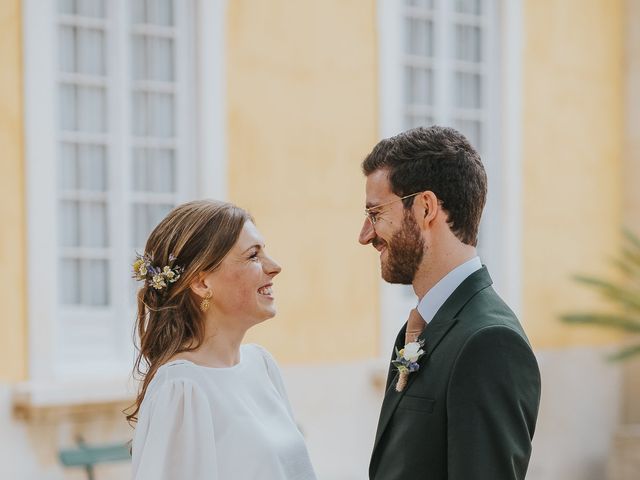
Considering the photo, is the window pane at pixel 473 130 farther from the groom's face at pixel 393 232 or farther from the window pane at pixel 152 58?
the groom's face at pixel 393 232

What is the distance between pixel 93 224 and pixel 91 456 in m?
1.58

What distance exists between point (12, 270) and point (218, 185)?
1.59 meters

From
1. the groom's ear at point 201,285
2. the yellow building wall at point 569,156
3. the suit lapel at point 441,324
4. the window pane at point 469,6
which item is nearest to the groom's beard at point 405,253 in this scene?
the suit lapel at point 441,324

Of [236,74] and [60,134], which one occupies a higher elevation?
[236,74]

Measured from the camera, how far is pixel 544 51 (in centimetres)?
928

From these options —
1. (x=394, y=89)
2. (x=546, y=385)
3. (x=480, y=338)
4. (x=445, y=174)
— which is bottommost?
(x=546, y=385)

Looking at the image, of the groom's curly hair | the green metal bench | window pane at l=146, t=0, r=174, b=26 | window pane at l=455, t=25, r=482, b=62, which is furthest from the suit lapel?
window pane at l=455, t=25, r=482, b=62

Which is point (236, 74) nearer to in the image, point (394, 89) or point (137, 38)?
point (137, 38)

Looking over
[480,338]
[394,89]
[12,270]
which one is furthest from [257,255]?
[394,89]

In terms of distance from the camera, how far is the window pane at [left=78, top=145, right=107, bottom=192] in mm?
6707

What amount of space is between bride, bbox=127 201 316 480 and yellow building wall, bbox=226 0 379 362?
417cm

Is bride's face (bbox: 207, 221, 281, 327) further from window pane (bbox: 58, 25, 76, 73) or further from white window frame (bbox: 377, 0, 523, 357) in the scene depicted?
white window frame (bbox: 377, 0, 523, 357)

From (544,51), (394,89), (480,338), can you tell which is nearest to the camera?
(480,338)

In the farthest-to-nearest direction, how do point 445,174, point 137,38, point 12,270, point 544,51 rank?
1. point 544,51
2. point 137,38
3. point 12,270
4. point 445,174
